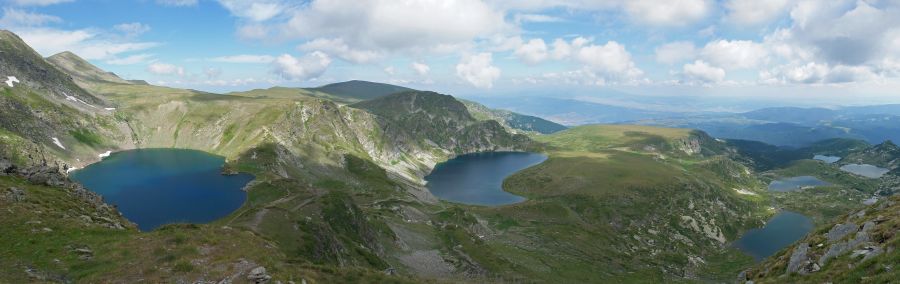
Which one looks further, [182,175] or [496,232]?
[182,175]

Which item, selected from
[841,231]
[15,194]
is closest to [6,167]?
[15,194]

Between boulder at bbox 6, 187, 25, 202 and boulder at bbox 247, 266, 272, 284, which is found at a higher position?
boulder at bbox 6, 187, 25, 202

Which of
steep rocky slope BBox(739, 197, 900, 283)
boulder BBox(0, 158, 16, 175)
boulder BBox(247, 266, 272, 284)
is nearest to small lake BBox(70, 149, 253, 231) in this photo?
boulder BBox(0, 158, 16, 175)

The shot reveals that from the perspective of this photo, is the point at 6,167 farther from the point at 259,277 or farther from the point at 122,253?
the point at 259,277

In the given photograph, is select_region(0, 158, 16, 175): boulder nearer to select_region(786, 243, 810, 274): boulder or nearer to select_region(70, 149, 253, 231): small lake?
select_region(70, 149, 253, 231): small lake

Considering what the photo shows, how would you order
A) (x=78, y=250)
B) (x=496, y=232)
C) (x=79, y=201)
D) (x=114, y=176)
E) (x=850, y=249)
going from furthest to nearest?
(x=114, y=176) < (x=496, y=232) < (x=79, y=201) < (x=78, y=250) < (x=850, y=249)

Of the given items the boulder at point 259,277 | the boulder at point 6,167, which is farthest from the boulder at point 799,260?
the boulder at point 6,167

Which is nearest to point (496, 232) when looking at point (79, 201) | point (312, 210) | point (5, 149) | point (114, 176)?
point (312, 210)

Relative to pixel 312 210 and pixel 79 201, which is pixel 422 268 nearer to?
pixel 312 210

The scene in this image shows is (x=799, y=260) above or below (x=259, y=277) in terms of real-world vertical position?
above
